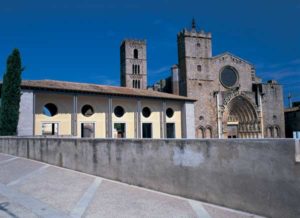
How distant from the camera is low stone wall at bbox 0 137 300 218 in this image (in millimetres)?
4219

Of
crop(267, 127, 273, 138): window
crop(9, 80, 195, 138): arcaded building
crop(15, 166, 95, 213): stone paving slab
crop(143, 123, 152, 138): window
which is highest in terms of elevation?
crop(9, 80, 195, 138): arcaded building

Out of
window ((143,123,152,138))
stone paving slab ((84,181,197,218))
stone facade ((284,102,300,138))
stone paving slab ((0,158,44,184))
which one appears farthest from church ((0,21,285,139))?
stone paving slab ((84,181,197,218))

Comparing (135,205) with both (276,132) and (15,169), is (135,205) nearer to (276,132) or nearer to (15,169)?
(15,169)

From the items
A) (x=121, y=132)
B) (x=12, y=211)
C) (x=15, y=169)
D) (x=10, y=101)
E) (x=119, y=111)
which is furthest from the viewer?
(x=121, y=132)

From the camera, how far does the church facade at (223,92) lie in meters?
36.5

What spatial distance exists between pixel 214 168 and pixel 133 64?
50749 mm

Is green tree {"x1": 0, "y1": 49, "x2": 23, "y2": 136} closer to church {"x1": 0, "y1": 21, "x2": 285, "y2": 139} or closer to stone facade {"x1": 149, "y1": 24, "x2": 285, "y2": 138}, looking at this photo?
church {"x1": 0, "y1": 21, "x2": 285, "y2": 139}

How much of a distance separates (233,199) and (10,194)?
17.5 ft

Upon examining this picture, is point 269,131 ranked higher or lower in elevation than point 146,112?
lower

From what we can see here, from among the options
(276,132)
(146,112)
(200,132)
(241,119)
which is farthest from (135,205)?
(276,132)

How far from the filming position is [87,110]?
23.3 meters

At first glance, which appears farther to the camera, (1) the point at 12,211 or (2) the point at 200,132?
(2) the point at 200,132

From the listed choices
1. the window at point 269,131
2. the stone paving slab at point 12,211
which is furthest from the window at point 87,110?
the window at point 269,131

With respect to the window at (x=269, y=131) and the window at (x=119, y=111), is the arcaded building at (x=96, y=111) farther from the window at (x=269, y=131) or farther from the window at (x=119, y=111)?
the window at (x=269, y=131)
